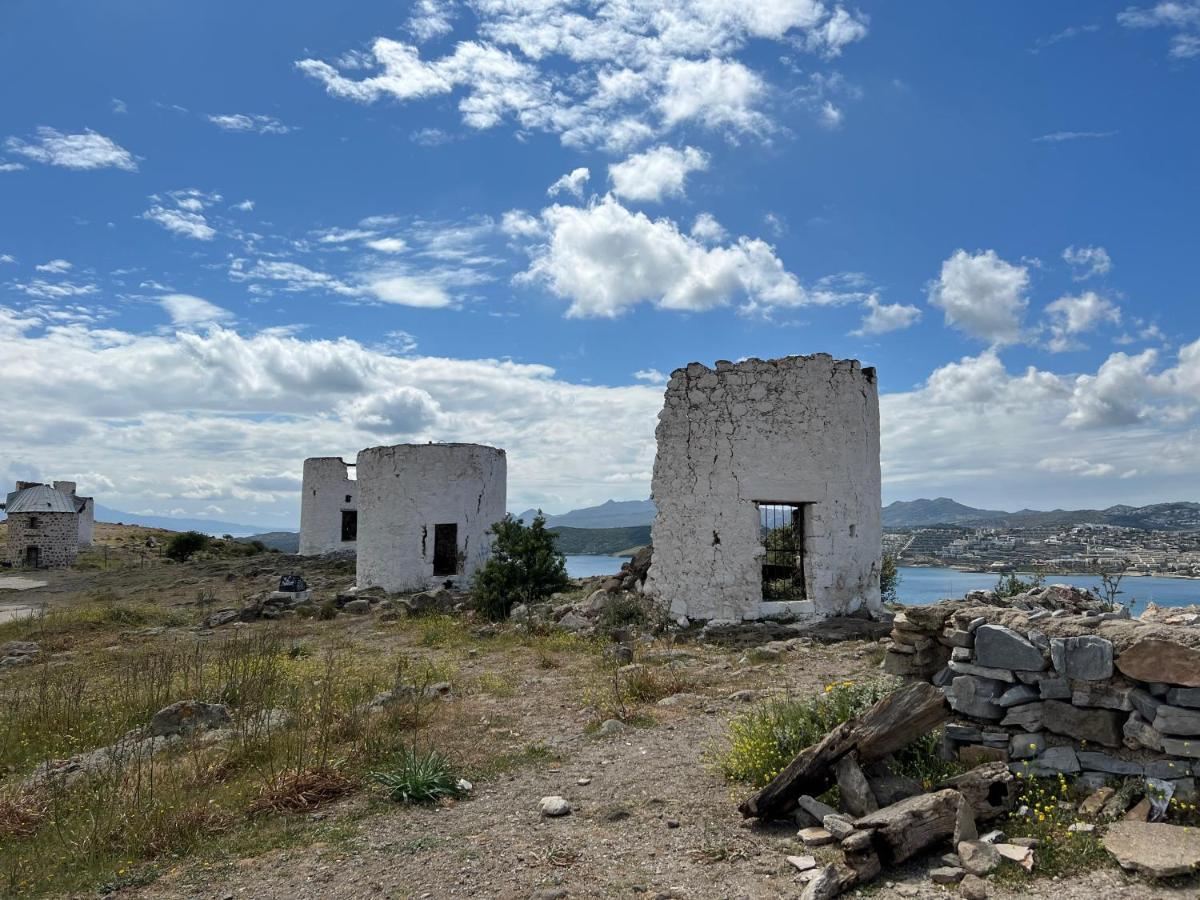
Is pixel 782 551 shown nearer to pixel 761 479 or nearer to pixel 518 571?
pixel 761 479

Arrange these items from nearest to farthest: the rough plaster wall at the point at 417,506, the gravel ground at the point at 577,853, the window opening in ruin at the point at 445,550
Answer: the gravel ground at the point at 577,853
the rough plaster wall at the point at 417,506
the window opening in ruin at the point at 445,550

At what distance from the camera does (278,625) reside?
1513 cm

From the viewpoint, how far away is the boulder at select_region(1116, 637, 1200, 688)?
4.48 meters

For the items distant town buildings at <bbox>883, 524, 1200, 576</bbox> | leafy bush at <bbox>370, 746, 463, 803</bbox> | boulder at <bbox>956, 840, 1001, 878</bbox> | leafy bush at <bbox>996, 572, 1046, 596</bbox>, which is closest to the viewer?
boulder at <bbox>956, 840, 1001, 878</bbox>

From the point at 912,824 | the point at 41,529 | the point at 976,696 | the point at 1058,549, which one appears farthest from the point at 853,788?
the point at 41,529

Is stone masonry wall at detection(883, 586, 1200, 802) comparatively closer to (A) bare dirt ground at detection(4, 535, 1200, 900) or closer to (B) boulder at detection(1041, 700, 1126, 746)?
(B) boulder at detection(1041, 700, 1126, 746)

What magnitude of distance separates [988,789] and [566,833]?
2.74 m

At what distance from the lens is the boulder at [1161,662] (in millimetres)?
4484

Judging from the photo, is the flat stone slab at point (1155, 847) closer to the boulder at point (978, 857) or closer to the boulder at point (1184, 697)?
the boulder at point (978, 857)

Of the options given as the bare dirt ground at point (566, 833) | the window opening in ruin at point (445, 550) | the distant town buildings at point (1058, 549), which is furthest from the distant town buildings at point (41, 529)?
the distant town buildings at point (1058, 549)

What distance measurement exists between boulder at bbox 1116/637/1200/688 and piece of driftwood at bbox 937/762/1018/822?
1.02m

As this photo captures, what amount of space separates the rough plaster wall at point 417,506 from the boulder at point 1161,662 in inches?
657

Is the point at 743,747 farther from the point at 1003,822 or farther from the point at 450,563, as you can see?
the point at 450,563

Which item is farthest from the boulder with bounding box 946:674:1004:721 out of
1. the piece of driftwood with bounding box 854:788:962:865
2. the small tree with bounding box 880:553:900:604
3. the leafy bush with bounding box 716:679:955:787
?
the small tree with bounding box 880:553:900:604
